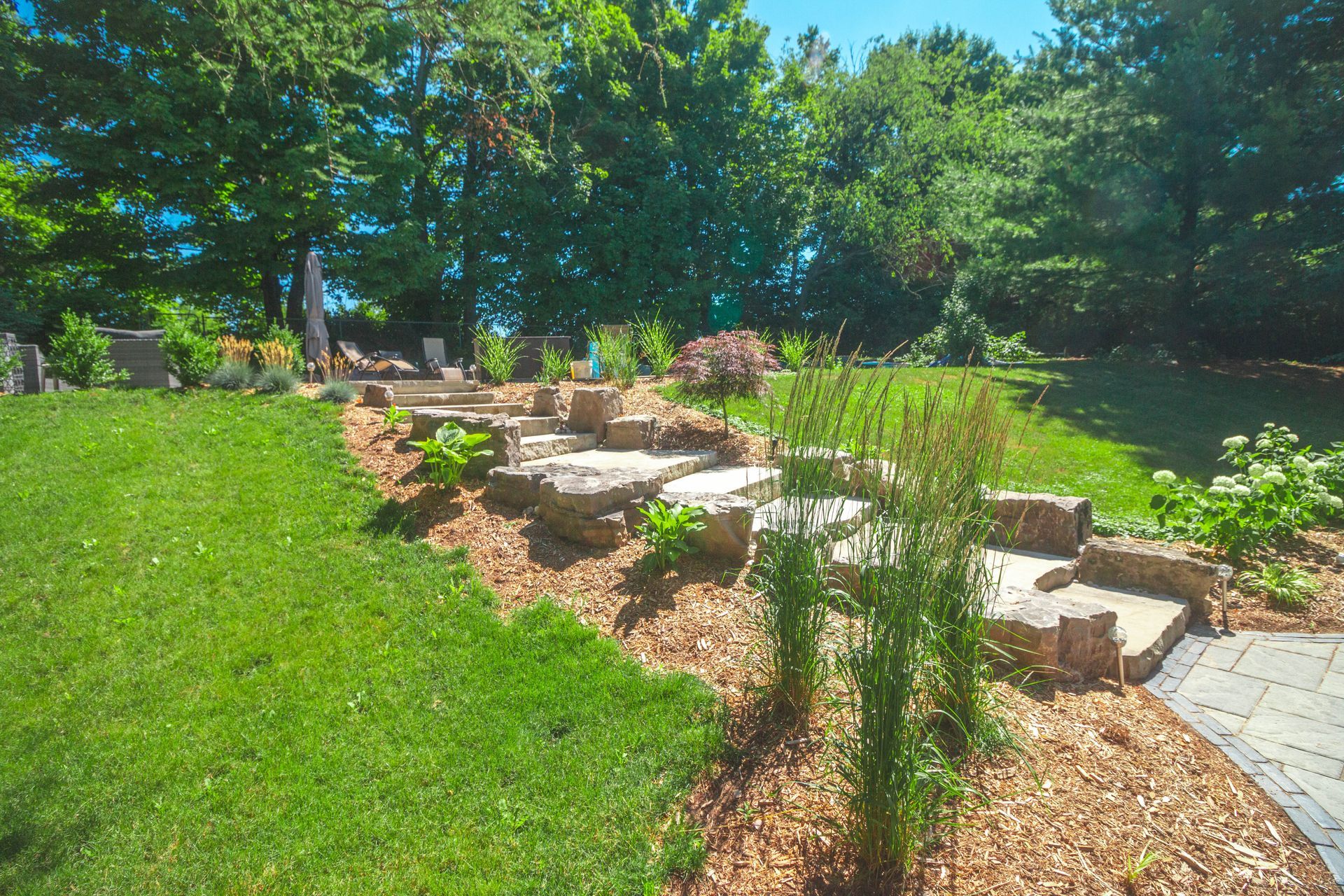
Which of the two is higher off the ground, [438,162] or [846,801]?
[438,162]

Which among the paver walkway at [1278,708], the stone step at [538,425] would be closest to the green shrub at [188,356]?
the stone step at [538,425]

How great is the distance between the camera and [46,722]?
3.05m

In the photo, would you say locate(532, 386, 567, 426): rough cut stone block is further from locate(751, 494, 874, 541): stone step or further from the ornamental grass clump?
locate(751, 494, 874, 541): stone step

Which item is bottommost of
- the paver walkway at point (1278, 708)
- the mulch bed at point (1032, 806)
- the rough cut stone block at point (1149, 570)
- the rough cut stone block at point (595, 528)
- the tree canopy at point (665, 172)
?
the paver walkway at point (1278, 708)

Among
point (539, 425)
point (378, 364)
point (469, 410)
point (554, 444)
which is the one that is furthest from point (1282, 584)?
point (378, 364)

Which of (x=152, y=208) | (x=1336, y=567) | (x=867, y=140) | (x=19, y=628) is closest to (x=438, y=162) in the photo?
(x=152, y=208)

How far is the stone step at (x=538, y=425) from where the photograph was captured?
22.8ft

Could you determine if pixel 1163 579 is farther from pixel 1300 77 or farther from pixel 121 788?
pixel 1300 77

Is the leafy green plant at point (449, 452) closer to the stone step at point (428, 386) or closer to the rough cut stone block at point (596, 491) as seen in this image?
the rough cut stone block at point (596, 491)

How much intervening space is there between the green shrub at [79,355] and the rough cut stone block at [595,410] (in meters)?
6.34

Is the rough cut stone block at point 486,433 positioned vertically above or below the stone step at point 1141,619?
above

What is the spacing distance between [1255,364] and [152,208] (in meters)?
22.5

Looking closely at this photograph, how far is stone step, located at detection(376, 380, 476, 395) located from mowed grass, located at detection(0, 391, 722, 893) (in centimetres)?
360

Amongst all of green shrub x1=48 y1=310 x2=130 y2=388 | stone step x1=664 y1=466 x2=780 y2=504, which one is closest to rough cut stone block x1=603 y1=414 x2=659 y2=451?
stone step x1=664 y1=466 x2=780 y2=504
